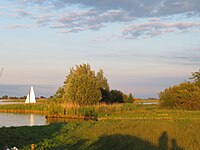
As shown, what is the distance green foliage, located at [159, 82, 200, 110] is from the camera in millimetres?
47281

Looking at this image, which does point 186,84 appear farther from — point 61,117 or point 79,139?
A: point 79,139

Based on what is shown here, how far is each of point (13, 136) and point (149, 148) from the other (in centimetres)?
797

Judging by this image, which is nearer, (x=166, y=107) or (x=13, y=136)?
(x=13, y=136)

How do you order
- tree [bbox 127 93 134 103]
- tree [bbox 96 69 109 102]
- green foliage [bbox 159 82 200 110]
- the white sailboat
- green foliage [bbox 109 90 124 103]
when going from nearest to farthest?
green foliage [bbox 159 82 200 110] < tree [bbox 96 69 109 102] < green foliage [bbox 109 90 124 103] < the white sailboat < tree [bbox 127 93 134 103]

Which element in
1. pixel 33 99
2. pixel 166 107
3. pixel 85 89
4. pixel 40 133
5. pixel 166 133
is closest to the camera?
pixel 166 133

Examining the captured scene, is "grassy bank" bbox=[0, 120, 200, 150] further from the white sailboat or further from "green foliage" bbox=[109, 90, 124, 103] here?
the white sailboat

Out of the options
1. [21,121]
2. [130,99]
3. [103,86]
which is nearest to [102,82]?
[103,86]

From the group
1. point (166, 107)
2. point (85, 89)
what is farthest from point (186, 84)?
point (85, 89)

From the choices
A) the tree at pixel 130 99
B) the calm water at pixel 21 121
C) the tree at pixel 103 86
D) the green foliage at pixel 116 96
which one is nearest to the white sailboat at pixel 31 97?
the tree at pixel 103 86

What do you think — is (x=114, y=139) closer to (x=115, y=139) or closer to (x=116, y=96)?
(x=115, y=139)

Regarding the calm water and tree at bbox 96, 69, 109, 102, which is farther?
tree at bbox 96, 69, 109, 102

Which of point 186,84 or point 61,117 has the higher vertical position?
point 186,84

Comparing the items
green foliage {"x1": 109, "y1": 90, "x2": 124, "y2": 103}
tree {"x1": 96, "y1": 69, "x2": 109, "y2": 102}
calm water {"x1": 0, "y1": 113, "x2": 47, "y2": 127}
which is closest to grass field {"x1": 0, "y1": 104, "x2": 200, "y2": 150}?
calm water {"x1": 0, "y1": 113, "x2": 47, "y2": 127}

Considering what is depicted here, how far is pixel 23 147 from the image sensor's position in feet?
52.8
